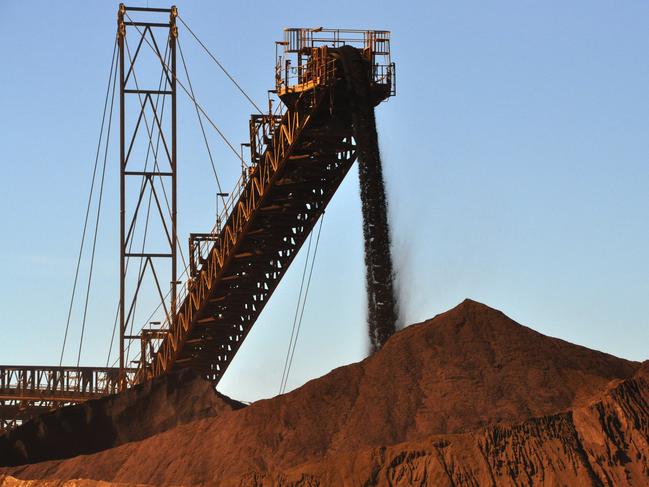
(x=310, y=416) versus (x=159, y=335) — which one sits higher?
(x=159, y=335)

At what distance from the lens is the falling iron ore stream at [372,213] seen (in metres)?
36.6

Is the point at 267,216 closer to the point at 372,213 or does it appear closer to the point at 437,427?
the point at 372,213

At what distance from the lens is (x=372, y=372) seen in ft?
106

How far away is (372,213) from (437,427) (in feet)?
27.6

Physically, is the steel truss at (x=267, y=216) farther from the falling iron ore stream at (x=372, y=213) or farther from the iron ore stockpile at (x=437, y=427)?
the iron ore stockpile at (x=437, y=427)

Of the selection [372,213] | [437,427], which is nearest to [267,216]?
[372,213]

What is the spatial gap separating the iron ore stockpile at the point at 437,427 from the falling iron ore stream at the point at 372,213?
3.48 m

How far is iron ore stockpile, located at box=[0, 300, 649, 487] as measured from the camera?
28062 mm

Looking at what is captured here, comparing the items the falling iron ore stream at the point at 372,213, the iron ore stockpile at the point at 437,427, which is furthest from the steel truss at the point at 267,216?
the iron ore stockpile at the point at 437,427

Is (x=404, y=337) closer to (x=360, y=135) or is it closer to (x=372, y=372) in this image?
(x=372, y=372)

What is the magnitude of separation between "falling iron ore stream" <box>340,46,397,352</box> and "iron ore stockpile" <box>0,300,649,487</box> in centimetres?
348

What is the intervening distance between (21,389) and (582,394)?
26.0 m

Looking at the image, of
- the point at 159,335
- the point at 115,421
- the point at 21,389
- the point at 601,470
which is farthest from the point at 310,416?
the point at 21,389

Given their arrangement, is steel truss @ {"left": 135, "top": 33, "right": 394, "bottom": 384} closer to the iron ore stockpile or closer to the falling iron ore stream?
the falling iron ore stream
